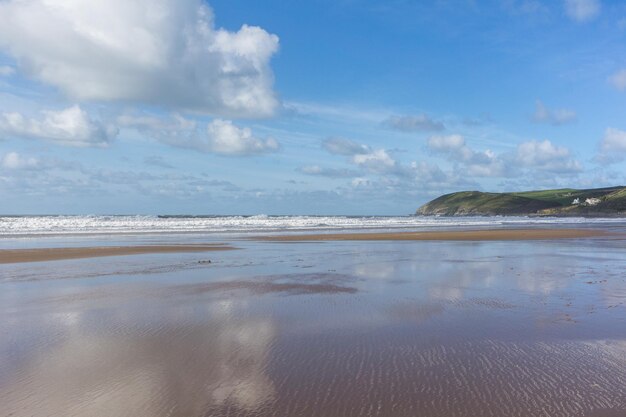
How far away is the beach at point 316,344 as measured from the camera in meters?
5.31

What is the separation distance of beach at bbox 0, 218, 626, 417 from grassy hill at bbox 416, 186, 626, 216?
4359 inches

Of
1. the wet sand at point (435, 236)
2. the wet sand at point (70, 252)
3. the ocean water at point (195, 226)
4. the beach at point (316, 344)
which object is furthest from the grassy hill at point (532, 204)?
the beach at point (316, 344)

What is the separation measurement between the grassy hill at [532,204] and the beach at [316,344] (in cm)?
11071

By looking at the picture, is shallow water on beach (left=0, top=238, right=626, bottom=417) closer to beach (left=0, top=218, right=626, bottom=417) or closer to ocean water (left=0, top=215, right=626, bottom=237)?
beach (left=0, top=218, right=626, bottom=417)

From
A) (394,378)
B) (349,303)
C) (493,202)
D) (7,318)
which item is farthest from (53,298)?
(493,202)

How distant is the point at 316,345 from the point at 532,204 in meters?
150

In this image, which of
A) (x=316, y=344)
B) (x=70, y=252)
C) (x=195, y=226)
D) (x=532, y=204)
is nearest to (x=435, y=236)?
(x=70, y=252)

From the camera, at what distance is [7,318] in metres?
9.82

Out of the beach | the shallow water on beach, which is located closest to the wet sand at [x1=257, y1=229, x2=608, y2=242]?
the beach

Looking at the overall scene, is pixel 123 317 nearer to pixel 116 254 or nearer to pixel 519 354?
pixel 519 354

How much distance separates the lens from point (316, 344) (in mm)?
7602

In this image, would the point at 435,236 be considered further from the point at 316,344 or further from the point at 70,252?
the point at 316,344

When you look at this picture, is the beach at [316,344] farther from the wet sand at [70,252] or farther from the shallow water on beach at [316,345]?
the wet sand at [70,252]

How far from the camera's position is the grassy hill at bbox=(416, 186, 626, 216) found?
11144cm
